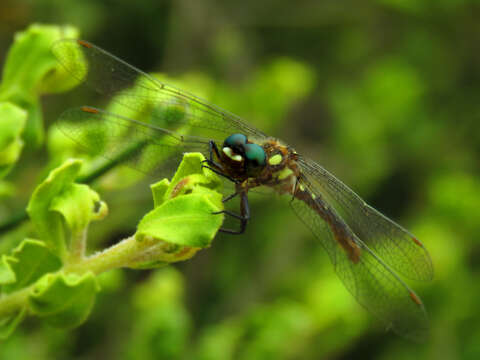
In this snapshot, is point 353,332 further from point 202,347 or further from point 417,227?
point 417,227

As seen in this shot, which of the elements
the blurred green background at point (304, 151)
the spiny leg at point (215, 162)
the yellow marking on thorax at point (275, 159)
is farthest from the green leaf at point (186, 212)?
the blurred green background at point (304, 151)

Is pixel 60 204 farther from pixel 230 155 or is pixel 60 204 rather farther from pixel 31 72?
pixel 230 155

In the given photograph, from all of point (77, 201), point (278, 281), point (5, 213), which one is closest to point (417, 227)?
point (278, 281)

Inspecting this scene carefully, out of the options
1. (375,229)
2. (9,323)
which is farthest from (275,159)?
(9,323)

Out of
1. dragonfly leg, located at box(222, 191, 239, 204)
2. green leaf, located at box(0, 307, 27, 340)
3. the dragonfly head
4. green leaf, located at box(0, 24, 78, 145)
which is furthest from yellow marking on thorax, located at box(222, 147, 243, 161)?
green leaf, located at box(0, 307, 27, 340)

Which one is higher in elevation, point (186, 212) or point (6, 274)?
point (186, 212)

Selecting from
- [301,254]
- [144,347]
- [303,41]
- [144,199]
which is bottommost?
[301,254]
